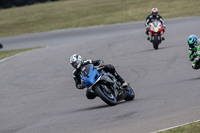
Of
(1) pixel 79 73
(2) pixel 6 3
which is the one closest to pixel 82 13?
(2) pixel 6 3

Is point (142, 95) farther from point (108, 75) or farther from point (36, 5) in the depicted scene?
point (36, 5)

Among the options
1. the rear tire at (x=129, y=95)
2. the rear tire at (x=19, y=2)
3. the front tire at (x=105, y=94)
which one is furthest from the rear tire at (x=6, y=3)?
the front tire at (x=105, y=94)

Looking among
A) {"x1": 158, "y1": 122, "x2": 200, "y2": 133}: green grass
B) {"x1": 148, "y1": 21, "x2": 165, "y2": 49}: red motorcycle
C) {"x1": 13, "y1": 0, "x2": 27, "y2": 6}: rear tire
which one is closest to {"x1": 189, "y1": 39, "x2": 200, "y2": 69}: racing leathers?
{"x1": 158, "y1": 122, "x2": 200, "y2": 133}: green grass

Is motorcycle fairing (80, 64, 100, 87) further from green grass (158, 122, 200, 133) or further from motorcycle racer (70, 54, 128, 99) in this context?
green grass (158, 122, 200, 133)

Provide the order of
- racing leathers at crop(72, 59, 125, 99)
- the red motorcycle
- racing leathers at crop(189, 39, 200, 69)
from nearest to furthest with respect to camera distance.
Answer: racing leathers at crop(72, 59, 125, 99)
racing leathers at crop(189, 39, 200, 69)
the red motorcycle

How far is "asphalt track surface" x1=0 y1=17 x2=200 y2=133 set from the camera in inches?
309

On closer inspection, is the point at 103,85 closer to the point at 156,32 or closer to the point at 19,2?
the point at 156,32

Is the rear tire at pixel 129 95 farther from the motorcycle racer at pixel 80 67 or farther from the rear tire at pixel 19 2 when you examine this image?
the rear tire at pixel 19 2

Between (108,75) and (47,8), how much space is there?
126 feet

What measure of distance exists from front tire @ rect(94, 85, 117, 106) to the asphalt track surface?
133 millimetres

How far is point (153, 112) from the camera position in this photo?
26.8 feet

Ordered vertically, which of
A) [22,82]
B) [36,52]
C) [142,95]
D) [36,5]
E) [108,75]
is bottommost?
[36,5]

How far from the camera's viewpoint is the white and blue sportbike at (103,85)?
30.1 ft

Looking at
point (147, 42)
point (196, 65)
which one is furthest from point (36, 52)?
point (196, 65)
